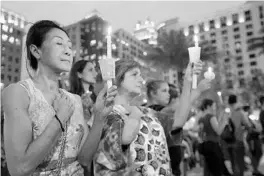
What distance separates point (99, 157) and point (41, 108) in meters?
0.72

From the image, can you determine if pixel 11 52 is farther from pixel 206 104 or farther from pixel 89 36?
pixel 206 104

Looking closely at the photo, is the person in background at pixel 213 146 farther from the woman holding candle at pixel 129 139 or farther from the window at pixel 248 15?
the window at pixel 248 15

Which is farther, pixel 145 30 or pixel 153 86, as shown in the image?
pixel 145 30

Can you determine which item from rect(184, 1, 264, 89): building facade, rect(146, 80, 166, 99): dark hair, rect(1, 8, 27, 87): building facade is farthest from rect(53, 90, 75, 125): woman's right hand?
rect(184, 1, 264, 89): building facade

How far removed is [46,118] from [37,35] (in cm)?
58

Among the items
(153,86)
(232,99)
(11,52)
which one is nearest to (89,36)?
(11,52)

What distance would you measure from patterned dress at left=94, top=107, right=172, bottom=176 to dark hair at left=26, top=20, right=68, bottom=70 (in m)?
0.80

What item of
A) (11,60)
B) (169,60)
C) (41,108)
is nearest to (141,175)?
(41,108)

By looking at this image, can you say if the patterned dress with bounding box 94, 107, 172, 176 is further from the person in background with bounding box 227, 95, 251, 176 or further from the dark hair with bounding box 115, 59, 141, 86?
the person in background with bounding box 227, 95, 251, 176

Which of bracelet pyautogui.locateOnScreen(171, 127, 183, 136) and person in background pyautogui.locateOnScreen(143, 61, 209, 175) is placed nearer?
bracelet pyautogui.locateOnScreen(171, 127, 183, 136)

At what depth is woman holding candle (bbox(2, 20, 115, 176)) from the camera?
1.39 m

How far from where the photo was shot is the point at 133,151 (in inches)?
89.0

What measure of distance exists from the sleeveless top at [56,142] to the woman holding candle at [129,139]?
0.40m

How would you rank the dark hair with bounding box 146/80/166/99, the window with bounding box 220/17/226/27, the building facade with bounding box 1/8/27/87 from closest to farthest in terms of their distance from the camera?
1. the dark hair with bounding box 146/80/166/99
2. the building facade with bounding box 1/8/27/87
3. the window with bounding box 220/17/226/27
